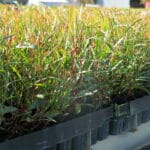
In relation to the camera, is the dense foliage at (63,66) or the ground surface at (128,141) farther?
the ground surface at (128,141)

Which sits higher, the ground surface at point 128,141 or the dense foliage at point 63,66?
the dense foliage at point 63,66

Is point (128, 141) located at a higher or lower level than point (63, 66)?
lower

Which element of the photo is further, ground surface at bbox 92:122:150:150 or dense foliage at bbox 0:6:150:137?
ground surface at bbox 92:122:150:150

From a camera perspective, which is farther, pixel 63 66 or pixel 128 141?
pixel 128 141

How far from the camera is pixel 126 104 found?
2473mm

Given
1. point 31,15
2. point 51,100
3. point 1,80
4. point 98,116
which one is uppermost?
point 31,15

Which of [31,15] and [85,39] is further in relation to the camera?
[31,15]

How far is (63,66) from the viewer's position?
2025mm

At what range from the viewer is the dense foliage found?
1890mm

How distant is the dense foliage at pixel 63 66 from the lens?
1.89 metres

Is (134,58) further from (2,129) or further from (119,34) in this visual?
(2,129)

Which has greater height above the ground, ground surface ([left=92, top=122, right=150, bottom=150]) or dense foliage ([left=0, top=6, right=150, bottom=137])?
dense foliage ([left=0, top=6, right=150, bottom=137])

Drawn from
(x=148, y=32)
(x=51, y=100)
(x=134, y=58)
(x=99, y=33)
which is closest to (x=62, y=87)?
(x=51, y=100)

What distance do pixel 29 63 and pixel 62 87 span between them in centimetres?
19
